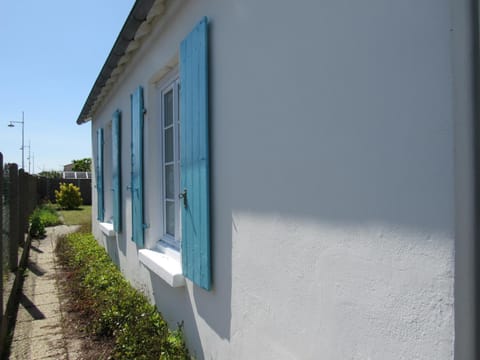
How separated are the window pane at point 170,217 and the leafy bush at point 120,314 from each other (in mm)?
831

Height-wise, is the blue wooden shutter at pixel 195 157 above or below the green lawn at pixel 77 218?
above

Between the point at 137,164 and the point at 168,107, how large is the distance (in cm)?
82

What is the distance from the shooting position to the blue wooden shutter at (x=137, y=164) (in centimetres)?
416

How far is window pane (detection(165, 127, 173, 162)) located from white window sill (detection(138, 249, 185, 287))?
1.01 meters

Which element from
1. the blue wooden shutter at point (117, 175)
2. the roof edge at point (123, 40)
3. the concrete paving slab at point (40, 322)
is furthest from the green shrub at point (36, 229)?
the blue wooden shutter at point (117, 175)

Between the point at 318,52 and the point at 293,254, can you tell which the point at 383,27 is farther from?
the point at 293,254

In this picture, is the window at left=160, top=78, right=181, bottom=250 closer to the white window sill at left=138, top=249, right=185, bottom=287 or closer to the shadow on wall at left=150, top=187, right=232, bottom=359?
the white window sill at left=138, top=249, right=185, bottom=287

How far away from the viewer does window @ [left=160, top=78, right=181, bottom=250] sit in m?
3.61

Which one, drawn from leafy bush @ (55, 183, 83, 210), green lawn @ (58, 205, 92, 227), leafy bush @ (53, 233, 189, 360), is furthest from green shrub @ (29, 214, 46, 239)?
leafy bush @ (55, 183, 83, 210)

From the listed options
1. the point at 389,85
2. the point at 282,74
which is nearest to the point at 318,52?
the point at 282,74

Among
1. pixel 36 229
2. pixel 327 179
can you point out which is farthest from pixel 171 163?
pixel 36 229

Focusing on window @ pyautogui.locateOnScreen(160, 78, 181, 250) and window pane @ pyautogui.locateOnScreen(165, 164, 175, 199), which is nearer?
window @ pyautogui.locateOnScreen(160, 78, 181, 250)

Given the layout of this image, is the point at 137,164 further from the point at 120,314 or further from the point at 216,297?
the point at 216,297

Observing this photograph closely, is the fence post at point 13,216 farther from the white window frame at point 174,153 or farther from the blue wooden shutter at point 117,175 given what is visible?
the white window frame at point 174,153
